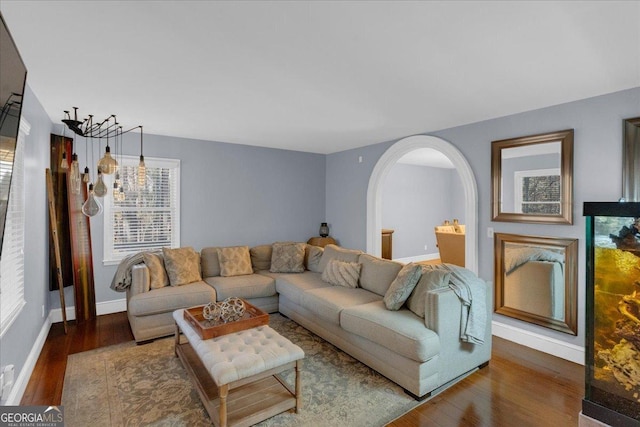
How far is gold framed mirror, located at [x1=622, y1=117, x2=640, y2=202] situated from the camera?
9.21ft

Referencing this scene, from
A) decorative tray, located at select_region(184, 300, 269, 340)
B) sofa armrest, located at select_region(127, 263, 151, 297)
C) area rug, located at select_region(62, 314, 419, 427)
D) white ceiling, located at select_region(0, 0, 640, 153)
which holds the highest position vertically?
white ceiling, located at select_region(0, 0, 640, 153)

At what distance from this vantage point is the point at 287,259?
189 inches

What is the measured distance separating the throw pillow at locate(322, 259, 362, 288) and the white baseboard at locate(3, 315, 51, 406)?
2.94 meters

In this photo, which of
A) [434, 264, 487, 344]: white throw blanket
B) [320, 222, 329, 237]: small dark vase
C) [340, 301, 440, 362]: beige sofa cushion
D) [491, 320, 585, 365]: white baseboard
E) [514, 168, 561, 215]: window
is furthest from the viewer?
[320, 222, 329, 237]: small dark vase

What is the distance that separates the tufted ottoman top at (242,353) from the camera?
209 centimetres

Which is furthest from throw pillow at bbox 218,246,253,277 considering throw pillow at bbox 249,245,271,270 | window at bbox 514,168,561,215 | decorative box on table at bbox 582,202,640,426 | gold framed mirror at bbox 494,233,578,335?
decorative box on table at bbox 582,202,640,426

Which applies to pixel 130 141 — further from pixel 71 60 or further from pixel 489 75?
pixel 489 75

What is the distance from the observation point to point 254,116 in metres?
3.79

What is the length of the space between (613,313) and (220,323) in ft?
8.55

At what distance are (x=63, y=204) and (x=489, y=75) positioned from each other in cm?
490

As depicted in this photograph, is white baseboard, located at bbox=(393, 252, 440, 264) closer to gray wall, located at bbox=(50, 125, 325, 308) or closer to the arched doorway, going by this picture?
gray wall, located at bbox=(50, 125, 325, 308)

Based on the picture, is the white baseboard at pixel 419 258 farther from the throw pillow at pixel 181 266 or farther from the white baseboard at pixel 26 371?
the white baseboard at pixel 26 371

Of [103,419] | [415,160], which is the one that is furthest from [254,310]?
[415,160]

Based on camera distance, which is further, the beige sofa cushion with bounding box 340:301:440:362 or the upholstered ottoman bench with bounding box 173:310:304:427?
the beige sofa cushion with bounding box 340:301:440:362
